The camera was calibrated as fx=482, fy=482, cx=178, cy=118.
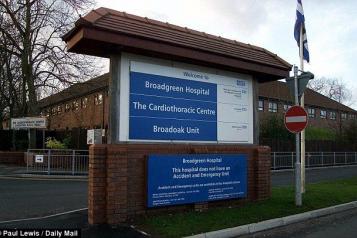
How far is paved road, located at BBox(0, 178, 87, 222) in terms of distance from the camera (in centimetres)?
1155

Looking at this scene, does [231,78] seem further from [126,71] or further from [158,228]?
[158,228]

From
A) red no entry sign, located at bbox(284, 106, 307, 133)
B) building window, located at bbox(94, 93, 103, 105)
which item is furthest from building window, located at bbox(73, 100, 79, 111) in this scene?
red no entry sign, located at bbox(284, 106, 307, 133)

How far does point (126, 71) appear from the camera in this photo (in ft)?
33.3

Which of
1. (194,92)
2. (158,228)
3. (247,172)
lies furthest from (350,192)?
(158,228)

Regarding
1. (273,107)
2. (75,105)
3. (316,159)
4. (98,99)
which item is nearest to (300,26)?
(316,159)

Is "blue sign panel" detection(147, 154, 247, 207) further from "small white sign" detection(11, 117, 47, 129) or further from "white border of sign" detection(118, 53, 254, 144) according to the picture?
"small white sign" detection(11, 117, 47, 129)

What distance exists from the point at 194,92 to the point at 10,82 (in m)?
26.9

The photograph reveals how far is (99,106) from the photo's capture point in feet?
154

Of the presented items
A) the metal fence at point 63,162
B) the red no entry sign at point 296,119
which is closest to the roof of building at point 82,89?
the metal fence at point 63,162

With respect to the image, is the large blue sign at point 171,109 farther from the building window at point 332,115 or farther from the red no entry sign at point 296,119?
the building window at point 332,115

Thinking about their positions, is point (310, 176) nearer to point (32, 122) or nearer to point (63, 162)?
point (63, 162)

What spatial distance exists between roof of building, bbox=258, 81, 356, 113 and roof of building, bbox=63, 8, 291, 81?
40.4m

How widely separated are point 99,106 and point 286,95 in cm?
2648

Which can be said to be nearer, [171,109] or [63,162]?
[171,109]
